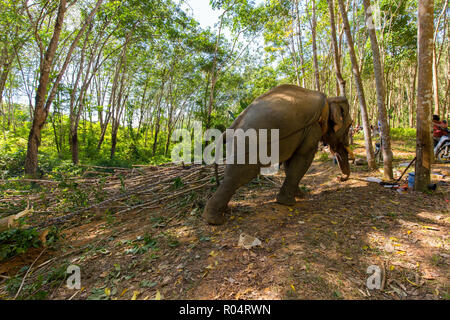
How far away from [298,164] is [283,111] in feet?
3.25

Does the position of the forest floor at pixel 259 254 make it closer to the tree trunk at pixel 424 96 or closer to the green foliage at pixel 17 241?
the green foliage at pixel 17 241

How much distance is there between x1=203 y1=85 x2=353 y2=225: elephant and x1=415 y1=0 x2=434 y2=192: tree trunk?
1181 millimetres

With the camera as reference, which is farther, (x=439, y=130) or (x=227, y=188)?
(x=439, y=130)

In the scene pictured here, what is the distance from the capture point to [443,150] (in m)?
6.46

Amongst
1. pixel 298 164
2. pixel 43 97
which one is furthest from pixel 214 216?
pixel 43 97

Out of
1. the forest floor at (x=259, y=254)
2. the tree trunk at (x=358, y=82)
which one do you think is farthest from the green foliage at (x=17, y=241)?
the tree trunk at (x=358, y=82)

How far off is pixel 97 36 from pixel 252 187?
1248cm

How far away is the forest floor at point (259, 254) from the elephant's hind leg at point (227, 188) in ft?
0.49

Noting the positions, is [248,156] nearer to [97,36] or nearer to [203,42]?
[97,36]

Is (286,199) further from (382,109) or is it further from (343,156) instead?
(382,109)

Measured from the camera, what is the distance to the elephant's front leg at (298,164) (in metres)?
3.43

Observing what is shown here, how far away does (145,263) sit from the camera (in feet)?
7.66

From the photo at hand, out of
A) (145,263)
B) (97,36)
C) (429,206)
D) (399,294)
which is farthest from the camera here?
(97,36)
